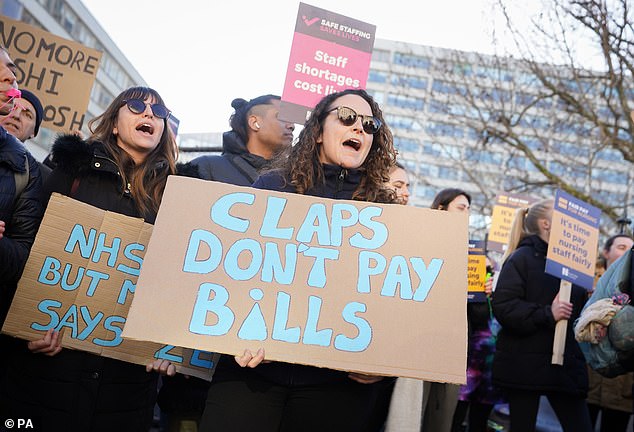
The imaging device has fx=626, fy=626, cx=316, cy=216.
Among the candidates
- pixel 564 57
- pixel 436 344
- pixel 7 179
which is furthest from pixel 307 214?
pixel 564 57

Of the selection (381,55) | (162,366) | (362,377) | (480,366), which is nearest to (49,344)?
(162,366)

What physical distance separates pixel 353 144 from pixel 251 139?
5.74 ft

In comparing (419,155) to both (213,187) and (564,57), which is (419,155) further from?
(213,187)

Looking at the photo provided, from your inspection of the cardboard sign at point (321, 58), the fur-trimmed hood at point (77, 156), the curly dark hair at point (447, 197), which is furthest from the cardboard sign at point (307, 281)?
the curly dark hair at point (447, 197)

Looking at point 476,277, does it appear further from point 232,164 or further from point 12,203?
point 12,203

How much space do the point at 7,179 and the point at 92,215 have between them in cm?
38

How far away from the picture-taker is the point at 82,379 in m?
2.67

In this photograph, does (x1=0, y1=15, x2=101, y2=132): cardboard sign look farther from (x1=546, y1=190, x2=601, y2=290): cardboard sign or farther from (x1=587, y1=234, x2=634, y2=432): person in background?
(x1=587, y1=234, x2=634, y2=432): person in background

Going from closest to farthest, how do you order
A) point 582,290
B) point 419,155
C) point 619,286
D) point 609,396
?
point 619,286, point 582,290, point 609,396, point 419,155

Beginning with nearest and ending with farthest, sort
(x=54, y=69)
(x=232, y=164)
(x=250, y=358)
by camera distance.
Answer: (x=250, y=358), (x=232, y=164), (x=54, y=69)

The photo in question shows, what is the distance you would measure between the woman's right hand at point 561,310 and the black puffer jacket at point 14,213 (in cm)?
317

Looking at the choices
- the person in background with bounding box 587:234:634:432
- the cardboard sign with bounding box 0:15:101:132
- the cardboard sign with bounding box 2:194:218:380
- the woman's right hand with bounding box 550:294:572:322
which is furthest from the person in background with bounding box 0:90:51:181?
the person in background with bounding box 587:234:634:432

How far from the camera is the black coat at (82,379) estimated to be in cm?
261

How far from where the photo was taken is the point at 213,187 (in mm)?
2434
